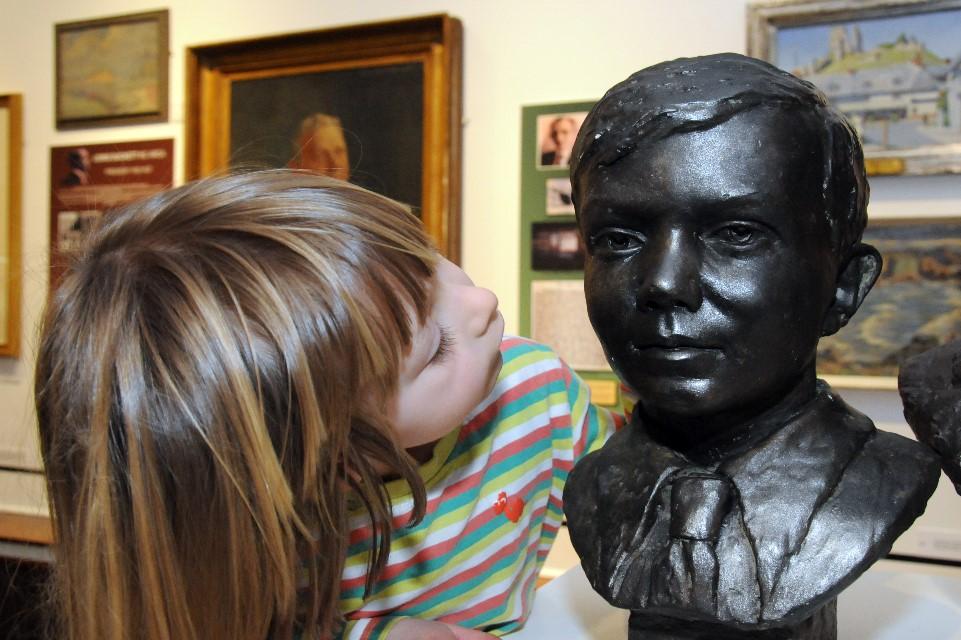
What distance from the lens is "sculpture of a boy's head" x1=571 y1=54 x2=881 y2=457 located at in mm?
985

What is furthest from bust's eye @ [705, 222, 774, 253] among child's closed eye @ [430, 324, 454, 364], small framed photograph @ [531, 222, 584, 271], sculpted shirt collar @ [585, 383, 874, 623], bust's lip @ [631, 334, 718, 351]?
small framed photograph @ [531, 222, 584, 271]

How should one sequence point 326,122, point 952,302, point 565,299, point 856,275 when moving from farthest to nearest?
1. point 326,122
2. point 565,299
3. point 952,302
4. point 856,275

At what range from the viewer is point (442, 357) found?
3.77 ft

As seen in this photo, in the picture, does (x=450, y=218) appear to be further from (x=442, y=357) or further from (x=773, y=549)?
(x=773, y=549)

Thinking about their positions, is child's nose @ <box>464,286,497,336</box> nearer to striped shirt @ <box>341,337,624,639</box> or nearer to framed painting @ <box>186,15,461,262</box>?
striped shirt @ <box>341,337,624,639</box>

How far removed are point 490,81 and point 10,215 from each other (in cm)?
157

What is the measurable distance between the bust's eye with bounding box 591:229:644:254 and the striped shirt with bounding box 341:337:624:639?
48 cm

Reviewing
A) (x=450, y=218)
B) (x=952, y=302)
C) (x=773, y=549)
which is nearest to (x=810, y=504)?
(x=773, y=549)

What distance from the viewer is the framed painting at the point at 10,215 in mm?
2789

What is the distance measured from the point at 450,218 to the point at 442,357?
1158 millimetres

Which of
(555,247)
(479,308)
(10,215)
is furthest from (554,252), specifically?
(10,215)

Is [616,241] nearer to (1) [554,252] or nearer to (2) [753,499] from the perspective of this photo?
(2) [753,499]

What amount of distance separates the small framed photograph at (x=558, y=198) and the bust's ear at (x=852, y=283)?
1.11 metres

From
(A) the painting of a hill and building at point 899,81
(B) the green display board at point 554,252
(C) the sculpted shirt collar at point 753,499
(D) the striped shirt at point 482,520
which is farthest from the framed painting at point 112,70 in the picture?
(C) the sculpted shirt collar at point 753,499
